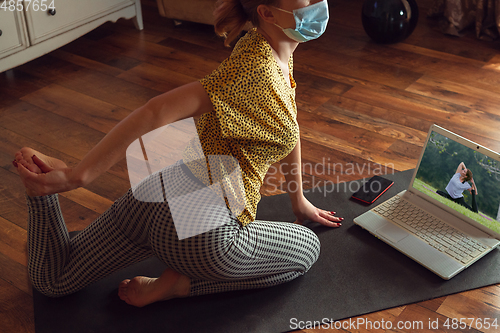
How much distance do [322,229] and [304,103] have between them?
2.89 ft

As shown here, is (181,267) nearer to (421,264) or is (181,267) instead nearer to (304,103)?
(421,264)

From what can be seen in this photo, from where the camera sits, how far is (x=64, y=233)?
1.26m

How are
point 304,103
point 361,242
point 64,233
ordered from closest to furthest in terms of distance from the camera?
1. point 64,233
2. point 361,242
3. point 304,103

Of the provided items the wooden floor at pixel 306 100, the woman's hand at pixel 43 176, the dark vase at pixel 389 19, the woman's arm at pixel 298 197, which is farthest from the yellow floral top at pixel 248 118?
the dark vase at pixel 389 19

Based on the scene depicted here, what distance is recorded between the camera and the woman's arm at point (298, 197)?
4.66 feet

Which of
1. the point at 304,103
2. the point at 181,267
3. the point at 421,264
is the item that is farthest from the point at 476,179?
the point at 304,103

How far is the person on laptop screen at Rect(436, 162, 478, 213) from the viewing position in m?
1.37

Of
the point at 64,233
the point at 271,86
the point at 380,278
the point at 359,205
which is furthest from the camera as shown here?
the point at 359,205

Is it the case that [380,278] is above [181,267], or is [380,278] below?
below

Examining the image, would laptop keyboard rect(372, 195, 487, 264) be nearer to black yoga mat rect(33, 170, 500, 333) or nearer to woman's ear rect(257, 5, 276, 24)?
black yoga mat rect(33, 170, 500, 333)

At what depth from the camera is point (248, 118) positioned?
109 cm

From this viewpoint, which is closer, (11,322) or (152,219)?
(152,219)

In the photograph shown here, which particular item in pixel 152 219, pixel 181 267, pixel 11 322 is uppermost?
pixel 152 219

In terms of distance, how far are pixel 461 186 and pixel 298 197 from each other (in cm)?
45
